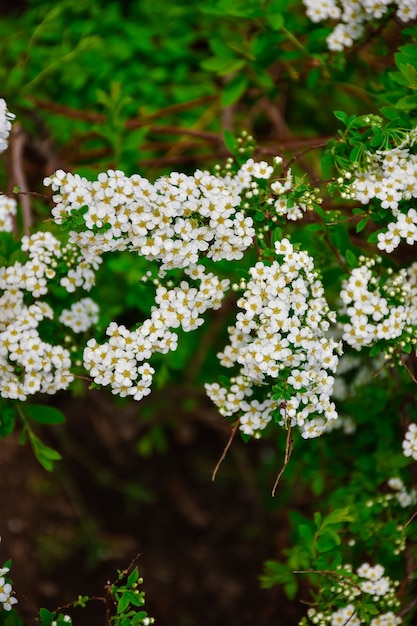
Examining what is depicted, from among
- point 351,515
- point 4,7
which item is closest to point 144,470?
point 351,515

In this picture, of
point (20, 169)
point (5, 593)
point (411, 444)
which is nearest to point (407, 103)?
point (411, 444)

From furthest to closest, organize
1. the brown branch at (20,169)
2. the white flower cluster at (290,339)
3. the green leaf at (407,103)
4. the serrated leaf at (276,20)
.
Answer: the brown branch at (20,169) < the serrated leaf at (276,20) < the green leaf at (407,103) < the white flower cluster at (290,339)

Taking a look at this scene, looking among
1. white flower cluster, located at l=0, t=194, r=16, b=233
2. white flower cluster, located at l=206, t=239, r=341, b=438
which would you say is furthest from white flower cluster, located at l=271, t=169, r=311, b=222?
white flower cluster, located at l=0, t=194, r=16, b=233

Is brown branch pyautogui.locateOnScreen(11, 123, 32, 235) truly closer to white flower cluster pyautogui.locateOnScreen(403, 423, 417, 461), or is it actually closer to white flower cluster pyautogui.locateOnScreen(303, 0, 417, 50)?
white flower cluster pyautogui.locateOnScreen(303, 0, 417, 50)

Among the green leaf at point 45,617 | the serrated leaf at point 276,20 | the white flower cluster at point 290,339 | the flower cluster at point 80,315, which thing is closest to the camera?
the white flower cluster at point 290,339

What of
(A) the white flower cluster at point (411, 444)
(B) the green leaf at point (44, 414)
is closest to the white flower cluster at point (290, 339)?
(A) the white flower cluster at point (411, 444)

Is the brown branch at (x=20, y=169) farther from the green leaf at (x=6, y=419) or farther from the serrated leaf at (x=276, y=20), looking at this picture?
the serrated leaf at (x=276, y=20)

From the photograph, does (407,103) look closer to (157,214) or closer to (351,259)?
(351,259)
